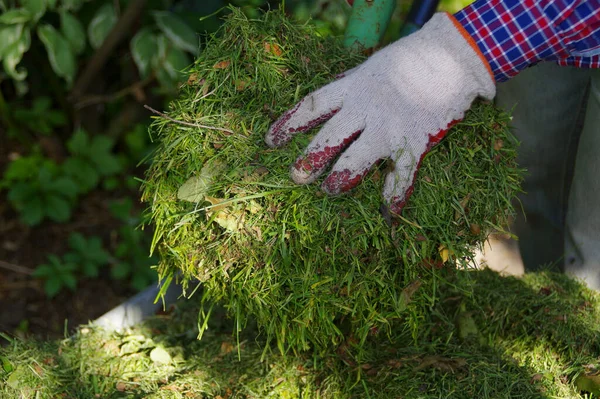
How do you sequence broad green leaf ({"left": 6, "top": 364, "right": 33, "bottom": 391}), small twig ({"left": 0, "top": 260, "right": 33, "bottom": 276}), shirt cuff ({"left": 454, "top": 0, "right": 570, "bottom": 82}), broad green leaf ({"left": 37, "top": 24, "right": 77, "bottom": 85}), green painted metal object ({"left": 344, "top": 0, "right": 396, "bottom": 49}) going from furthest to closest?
small twig ({"left": 0, "top": 260, "right": 33, "bottom": 276}) < broad green leaf ({"left": 37, "top": 24, "right": 77, "bottom": 85}) < green painted metal object ({"left": 344, "top": 0, "right": 396, "bottom": 49}) < broad green leaf ({"left": 6, "top": 364, "right": 33, "bottom": 391}) < shirt cuff ({"left": 454, "top": 0, "right": 570, "bottom": 82})

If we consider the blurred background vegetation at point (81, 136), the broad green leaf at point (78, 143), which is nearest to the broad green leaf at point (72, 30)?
the blurred background vegetation at point (81, 136)

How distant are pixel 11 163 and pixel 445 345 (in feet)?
7.67

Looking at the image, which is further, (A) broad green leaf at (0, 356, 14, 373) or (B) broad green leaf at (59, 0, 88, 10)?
(B) broad green leaf at (59, 0, 88, 10)

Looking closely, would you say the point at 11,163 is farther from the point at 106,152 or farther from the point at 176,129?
the point at 176,129

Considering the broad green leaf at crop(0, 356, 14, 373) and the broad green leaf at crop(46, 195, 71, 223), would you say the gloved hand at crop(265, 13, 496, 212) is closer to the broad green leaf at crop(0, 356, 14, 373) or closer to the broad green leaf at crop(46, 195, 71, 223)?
the broad green leaf at crop(0, 356, 14, 373)

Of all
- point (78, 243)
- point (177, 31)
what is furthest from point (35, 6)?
point (78, 243)

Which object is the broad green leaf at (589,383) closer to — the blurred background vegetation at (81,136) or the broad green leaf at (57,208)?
the blurred background vegetation at (81,136)

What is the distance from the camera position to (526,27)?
4.72 feet

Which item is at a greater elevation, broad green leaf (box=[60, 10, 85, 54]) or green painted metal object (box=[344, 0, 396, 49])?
broad green leaf (box=[60, 10, 85, 54])

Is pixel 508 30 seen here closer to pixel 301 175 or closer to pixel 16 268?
pixel 301 175

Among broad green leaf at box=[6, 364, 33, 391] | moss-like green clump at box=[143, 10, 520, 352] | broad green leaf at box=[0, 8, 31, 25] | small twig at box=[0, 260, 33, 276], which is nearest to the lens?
moss-like green clump at box=[143, 10, 520, 352]

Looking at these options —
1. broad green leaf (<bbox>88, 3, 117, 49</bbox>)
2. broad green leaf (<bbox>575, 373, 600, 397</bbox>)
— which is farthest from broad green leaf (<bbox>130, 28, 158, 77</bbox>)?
broad green leaf (<bbox>575, 373, 600, 397</bbox>)

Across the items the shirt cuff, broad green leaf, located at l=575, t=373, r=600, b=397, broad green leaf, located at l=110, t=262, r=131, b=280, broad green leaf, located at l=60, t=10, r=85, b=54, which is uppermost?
broad green leaf, located at l=60, t=10, r=85, b=54

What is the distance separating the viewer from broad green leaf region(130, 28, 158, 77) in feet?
8.45
